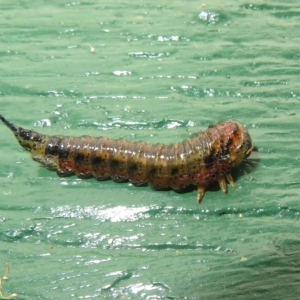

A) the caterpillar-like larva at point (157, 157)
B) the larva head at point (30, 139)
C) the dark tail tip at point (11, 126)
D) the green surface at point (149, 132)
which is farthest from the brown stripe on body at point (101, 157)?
the dark tail tip at point (11, 126)

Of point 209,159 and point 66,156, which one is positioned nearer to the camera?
point 209,159

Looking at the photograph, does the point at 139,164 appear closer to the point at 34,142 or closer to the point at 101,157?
the point at 101,157

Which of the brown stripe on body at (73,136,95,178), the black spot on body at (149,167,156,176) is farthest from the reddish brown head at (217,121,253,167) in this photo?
the brown stripe on body at (73,136,95,178)

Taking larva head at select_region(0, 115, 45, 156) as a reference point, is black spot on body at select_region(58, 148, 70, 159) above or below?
below

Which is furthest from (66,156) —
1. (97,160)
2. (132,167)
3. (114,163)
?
(132,167)

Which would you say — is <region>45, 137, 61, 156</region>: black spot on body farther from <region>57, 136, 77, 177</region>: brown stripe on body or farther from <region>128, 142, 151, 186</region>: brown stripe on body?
<region>128, 142, 151, 186</region>: brown stripe on body

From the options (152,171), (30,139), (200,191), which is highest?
(30,139)
